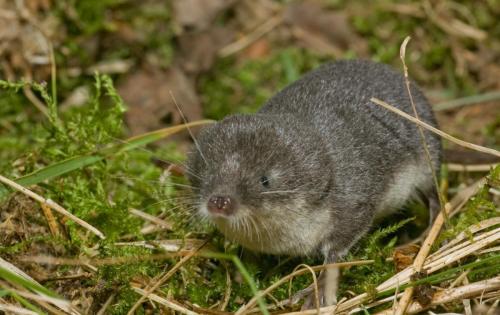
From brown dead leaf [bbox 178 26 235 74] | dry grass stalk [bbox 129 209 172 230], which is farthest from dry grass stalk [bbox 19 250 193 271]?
brown dead leaf [bbox 178 26 235 74]

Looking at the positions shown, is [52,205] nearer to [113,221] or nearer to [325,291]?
[113,221]

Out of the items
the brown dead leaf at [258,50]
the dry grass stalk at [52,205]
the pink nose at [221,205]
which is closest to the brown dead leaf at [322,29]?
the brown dead leaf at [258,50]

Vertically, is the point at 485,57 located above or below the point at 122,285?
below

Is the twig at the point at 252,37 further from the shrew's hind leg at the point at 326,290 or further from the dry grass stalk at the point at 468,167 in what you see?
the shrew's hind leg at the point at 326,290

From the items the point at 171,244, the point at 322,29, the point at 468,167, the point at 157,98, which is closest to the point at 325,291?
the point at 171,244

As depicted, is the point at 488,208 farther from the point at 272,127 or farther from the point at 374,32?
the point at 374,32

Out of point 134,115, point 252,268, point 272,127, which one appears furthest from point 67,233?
point 134,115
